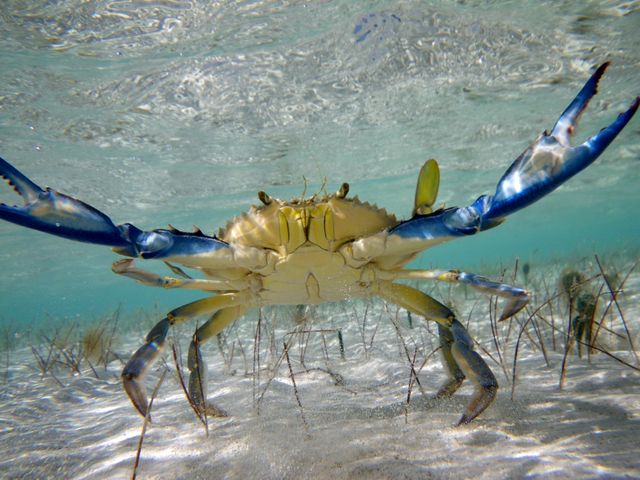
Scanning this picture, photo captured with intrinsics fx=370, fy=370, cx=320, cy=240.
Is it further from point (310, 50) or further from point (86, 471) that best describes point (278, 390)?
point (310, 50)

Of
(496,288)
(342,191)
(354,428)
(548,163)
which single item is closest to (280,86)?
(342,191)

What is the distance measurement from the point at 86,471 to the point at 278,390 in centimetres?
205

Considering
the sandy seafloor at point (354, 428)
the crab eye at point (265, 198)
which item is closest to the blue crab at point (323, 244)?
the crab eye at point (265, 198)

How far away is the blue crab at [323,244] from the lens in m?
2.13

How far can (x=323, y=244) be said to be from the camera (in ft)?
10.3

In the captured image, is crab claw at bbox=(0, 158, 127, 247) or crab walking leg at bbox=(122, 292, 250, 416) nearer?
crab claw at bbox=(0, 158, 127, 247)

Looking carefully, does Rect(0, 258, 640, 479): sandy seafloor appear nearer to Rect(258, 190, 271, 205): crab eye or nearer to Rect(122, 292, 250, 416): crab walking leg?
Rect(122, 292, 250, 416): crab walking leg

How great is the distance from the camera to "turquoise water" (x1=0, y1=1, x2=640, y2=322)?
750cm

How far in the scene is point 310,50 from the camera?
862 cm

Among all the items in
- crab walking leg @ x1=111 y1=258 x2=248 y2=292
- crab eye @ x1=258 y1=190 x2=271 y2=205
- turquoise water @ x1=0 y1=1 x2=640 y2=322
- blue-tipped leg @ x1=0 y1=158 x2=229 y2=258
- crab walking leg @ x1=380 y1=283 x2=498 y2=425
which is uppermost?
turquoise water @ x1=0 y1=1 x2=640 y2=322

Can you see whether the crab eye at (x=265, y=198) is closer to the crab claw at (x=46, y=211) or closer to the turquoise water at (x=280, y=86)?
the crab claw at (x=46, y=211)

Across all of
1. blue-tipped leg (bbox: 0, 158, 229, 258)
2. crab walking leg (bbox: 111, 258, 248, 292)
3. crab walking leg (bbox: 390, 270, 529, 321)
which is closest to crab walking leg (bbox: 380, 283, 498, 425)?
crab walking leg (bbox: 390, 270, 529, 321)

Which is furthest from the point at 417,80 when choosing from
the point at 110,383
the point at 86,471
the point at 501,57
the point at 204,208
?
the point at 204,208

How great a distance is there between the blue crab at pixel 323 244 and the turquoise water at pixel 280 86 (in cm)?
587
